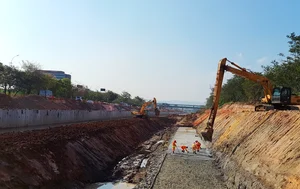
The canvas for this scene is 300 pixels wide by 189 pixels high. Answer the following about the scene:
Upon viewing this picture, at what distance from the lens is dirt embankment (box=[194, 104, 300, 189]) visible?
12875 mm

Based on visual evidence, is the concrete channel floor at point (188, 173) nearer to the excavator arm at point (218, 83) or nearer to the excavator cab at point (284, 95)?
the excavator arm at point (218, 83)

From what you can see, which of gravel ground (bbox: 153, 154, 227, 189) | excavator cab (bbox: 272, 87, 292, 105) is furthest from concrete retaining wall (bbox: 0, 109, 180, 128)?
excavator cab (bbox: 272, 87, 292, 105)

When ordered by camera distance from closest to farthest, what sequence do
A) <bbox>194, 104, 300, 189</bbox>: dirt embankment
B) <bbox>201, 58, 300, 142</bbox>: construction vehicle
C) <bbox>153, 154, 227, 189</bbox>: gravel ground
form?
<bbox>194, 104, 300, 189</bbox>: dirt embankment < <bbox>153, 154, 227, 189</bbox>: gravel ground < <bbox>201, 58, 300, 142</bbox>: construction vehicle

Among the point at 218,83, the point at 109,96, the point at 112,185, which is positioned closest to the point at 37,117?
the point at 112,185

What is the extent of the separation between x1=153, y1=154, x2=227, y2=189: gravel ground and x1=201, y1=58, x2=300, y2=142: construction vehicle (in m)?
2.51

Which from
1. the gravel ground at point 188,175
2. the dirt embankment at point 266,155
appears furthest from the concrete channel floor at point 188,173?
the dirt embankment at point 266,155

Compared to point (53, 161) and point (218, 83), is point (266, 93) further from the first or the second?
point (53, 161)

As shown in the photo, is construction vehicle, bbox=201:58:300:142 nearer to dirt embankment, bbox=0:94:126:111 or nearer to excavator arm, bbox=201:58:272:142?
excavator arm, bbox=201:58:272:142

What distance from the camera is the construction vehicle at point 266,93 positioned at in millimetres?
25041

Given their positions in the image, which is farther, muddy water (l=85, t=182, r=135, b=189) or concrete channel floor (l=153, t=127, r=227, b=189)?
muddy water (l=85, t=182, r=135, b=189)

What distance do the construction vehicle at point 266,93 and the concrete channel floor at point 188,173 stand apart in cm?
240

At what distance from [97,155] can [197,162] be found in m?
7.94

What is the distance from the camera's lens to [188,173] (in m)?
20.0

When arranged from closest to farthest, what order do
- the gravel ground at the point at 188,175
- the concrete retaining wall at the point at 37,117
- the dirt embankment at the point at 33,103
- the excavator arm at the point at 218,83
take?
1. the gravel ground at the point at 188,175
2. the excavator arm at the point at 218,83
3. the concrete retaining wall at the point at 37,117
4. the dirt embankment at the point at 33,103
